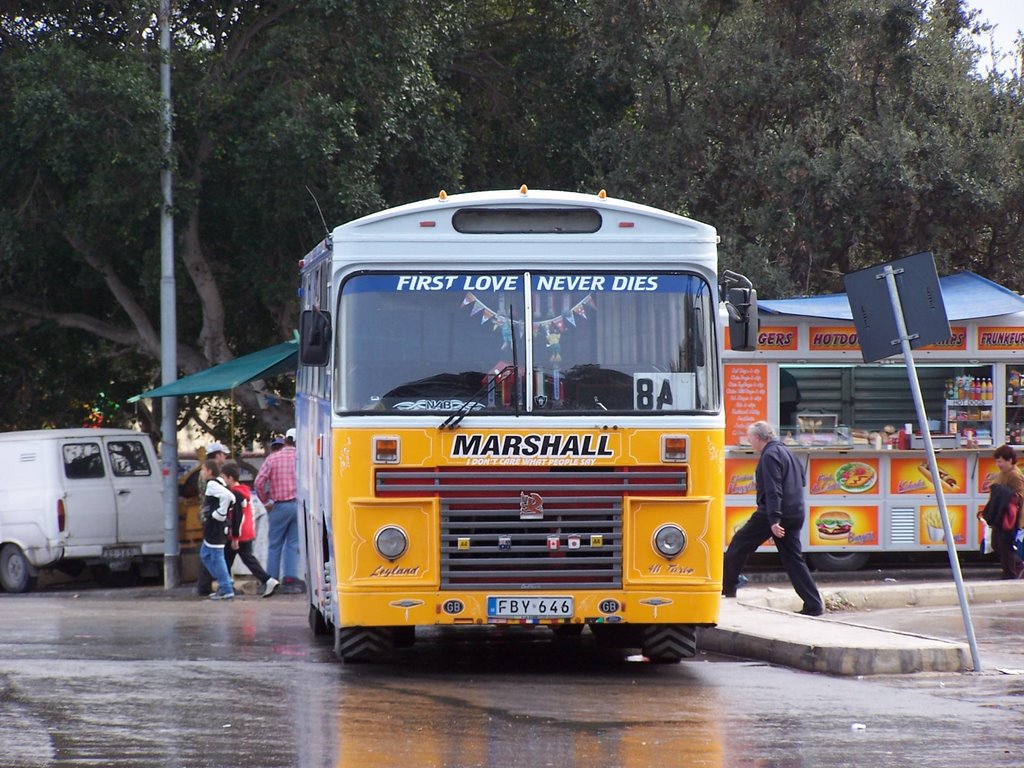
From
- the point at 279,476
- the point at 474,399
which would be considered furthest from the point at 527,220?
the point at 279,476

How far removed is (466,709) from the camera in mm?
9016

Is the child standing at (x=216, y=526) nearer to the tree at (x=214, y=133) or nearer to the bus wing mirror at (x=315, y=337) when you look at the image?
the tree at (x=214, y=133)

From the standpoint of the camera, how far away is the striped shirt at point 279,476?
57.4 ft

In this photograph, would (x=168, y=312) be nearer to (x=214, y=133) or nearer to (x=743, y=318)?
(x=214, y=133)

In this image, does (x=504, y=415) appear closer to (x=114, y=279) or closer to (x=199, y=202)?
(x=199, y=202)

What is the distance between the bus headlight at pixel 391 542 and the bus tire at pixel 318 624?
320 cm

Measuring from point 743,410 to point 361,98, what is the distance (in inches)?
276

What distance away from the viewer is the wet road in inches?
303

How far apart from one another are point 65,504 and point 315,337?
36.1 ft

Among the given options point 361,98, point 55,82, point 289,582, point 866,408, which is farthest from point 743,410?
point 55,82

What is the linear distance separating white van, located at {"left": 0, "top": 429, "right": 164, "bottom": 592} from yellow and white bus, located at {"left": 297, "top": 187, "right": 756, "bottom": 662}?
34.8 feet

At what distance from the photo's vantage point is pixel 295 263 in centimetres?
2277

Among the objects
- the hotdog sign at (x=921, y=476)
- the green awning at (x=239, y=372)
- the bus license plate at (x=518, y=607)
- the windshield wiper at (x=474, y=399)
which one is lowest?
the bus license plate at (x=518, y=607)

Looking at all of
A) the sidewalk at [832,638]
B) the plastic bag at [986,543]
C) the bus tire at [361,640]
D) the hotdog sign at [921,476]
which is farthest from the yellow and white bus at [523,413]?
the plastic bag at [986,543]
